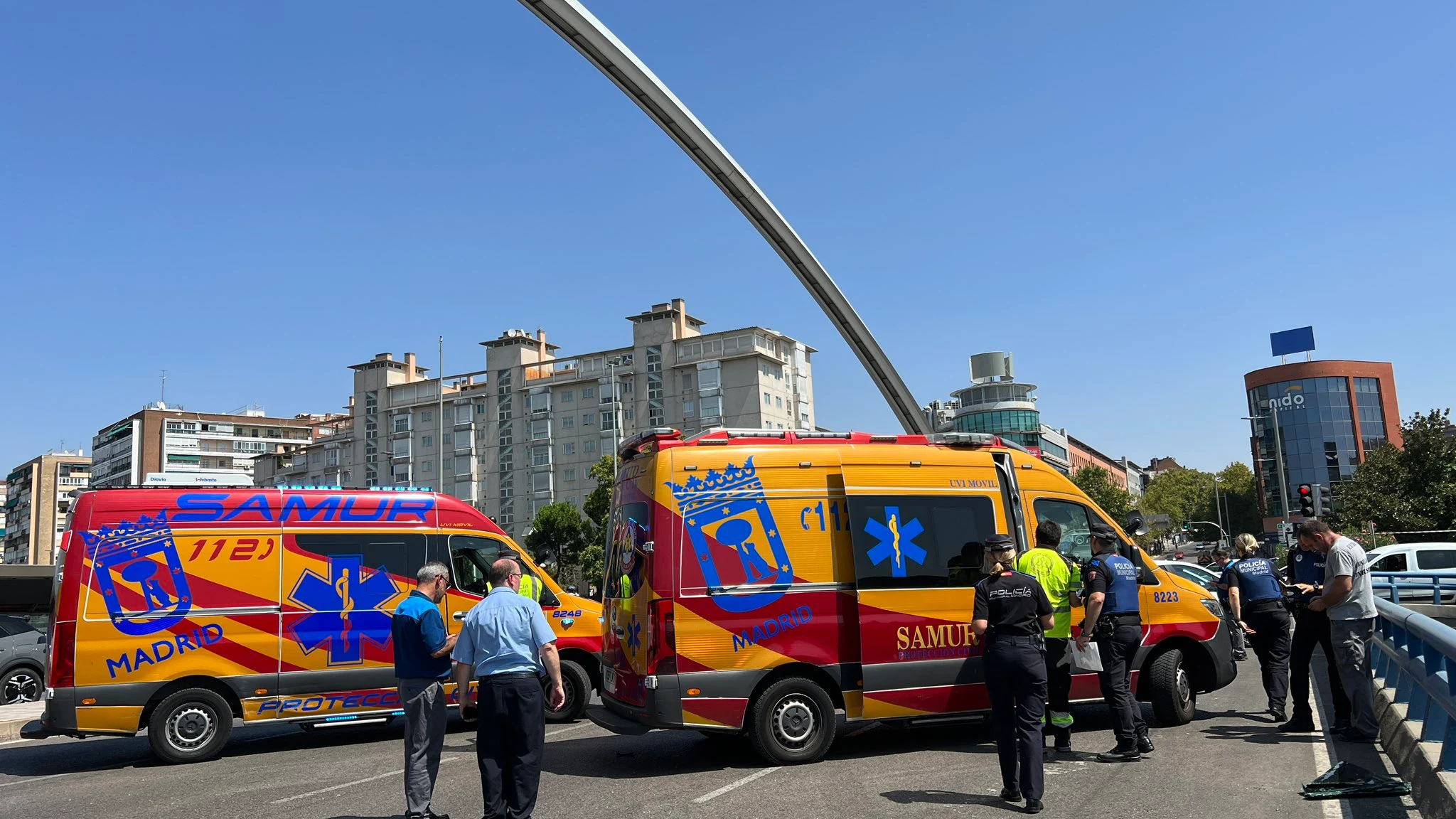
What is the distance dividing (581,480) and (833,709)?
7824cm

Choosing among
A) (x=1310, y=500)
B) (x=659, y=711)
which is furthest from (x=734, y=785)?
(x=1310, y=500)

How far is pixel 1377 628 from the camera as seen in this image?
10039mm

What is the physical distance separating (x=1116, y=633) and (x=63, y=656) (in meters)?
9.46

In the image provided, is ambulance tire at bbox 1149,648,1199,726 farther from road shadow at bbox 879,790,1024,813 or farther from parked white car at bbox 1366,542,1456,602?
parked white car at bbox 1366,542,1456,602

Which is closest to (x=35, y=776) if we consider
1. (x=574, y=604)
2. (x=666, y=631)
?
(x=574, y=604)

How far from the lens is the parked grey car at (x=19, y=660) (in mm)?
17625

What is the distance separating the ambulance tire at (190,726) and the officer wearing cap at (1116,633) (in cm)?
808

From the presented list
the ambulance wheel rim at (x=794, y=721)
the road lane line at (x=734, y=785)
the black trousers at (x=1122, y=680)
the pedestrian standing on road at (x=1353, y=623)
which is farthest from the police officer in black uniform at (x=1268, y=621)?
the road lane line at (x=734, y=785)

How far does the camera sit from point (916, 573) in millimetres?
8820

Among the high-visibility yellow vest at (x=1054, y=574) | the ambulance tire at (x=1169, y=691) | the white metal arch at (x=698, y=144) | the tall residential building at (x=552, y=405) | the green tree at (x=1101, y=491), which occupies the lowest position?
the ambulance tire at (x=1169, y=691)

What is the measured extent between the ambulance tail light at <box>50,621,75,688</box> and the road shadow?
7.66 meters

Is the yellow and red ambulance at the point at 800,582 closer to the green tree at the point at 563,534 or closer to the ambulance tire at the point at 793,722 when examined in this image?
the ambulance tire at the point at 793,722

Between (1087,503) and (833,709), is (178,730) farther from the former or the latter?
(1087,503)

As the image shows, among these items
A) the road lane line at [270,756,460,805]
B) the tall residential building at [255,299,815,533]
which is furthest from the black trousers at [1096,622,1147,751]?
the tall residential building at [255,299,815,533]
